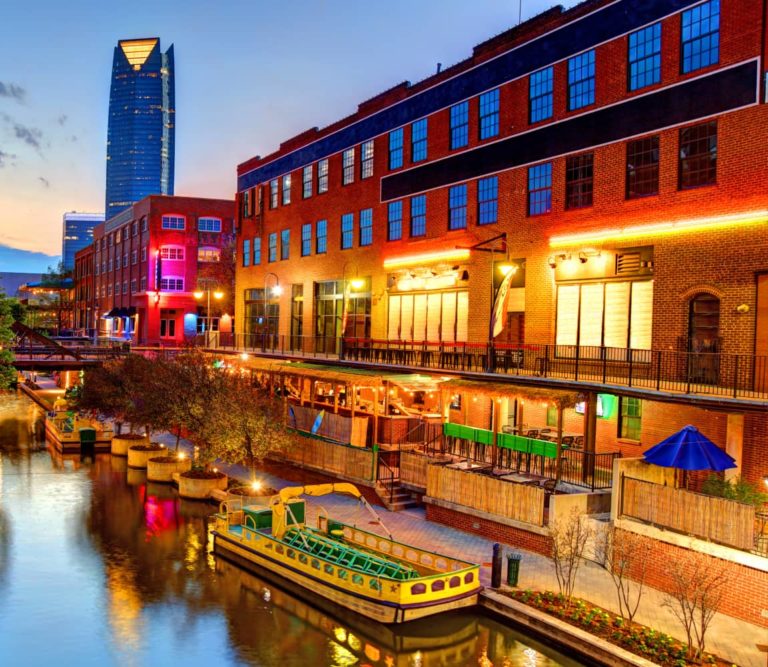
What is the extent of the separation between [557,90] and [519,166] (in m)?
3.25

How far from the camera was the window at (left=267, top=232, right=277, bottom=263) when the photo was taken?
167 ft

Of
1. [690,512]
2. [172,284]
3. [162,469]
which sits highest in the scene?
[172,284]

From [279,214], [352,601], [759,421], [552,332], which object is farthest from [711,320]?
[279,214]

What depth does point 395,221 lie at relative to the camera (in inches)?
1484

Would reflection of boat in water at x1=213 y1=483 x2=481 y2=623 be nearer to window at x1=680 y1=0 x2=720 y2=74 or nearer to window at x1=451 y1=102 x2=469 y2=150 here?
window at x1=680 y1=0 x2=720 y2=74

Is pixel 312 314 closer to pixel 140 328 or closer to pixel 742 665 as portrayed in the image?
pixel 742 665

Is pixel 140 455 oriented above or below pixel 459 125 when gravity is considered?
below

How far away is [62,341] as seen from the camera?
238 ft

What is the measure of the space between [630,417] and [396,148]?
19.7 metres

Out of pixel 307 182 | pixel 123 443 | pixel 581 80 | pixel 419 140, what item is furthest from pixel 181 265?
pixel 581 80

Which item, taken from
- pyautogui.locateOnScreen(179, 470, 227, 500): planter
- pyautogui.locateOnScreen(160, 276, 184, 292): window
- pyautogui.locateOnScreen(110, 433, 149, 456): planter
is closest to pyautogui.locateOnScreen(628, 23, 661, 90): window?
pyautogui.locateOnScreen(179, 470, 227, 500): planter

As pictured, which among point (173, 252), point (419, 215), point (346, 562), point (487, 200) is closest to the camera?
point (346, 562)

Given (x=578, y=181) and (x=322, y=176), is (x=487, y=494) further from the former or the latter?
(x=322, y=176)

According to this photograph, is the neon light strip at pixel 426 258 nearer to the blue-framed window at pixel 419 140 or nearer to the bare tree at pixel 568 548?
the blue-framed window at pixel 419 140
